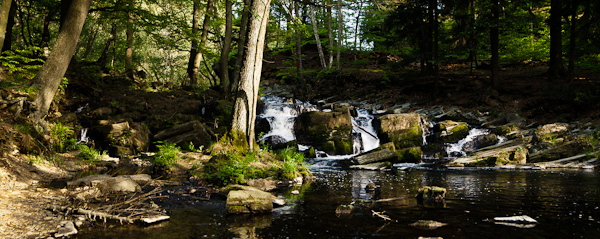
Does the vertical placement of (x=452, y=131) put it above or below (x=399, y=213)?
above

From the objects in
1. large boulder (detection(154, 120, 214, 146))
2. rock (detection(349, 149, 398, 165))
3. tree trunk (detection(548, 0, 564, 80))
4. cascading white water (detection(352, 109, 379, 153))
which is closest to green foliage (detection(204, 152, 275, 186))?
large boulder (detection(154, 120, 214, 146))

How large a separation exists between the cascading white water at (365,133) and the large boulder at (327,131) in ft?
2.33

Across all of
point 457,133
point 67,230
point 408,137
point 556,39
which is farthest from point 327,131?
point 556,39

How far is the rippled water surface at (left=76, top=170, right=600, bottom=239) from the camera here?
159 inches

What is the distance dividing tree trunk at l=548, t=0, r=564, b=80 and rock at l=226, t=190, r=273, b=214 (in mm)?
20331

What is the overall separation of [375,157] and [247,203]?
321 inches

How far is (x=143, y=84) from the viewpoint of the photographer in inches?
705

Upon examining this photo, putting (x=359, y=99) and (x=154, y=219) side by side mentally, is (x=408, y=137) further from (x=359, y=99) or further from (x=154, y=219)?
(x=154, y=219)

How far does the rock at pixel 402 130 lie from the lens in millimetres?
15695

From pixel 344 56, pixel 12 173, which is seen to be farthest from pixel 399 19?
pixel 12 173

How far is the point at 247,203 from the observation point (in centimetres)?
506

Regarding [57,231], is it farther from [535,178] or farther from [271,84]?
[271,84]

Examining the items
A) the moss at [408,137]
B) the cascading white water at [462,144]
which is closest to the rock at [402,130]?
the moss at [408,137]

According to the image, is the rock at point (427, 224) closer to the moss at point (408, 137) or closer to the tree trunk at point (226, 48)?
the moss at point (408, 137)
